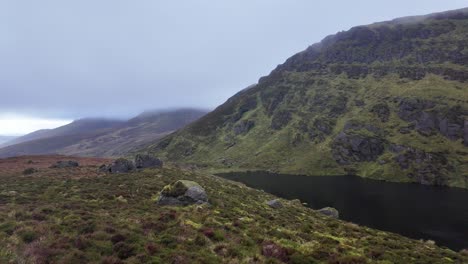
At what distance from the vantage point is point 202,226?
28250mm

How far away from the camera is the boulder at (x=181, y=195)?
37.6 meters

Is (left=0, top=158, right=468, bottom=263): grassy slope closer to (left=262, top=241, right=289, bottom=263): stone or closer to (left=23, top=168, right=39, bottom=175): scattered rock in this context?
(left=262, top=241, right=289, bottom=263): stone

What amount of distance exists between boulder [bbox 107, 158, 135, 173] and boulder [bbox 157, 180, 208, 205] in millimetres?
22398

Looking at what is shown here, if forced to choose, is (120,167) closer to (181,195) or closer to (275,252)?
(181,195)

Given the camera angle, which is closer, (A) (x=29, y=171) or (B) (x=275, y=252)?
(B) (x=275, y=252)

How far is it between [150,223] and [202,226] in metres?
4.26

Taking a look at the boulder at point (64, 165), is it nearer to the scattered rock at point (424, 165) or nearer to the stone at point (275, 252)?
the stone at point (275, 252)

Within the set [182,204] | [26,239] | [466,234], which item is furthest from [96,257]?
[466,234]

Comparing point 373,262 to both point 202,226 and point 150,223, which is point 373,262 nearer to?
point 202,226

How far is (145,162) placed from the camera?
65.8m

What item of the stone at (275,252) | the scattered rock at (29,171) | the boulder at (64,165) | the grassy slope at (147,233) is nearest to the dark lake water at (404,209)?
the grassy slope at (147,233)

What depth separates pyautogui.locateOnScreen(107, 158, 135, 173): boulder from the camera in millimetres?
57906

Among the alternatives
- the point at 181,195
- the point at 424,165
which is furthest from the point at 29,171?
the point at 424,165

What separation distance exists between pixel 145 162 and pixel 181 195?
2943 cm
